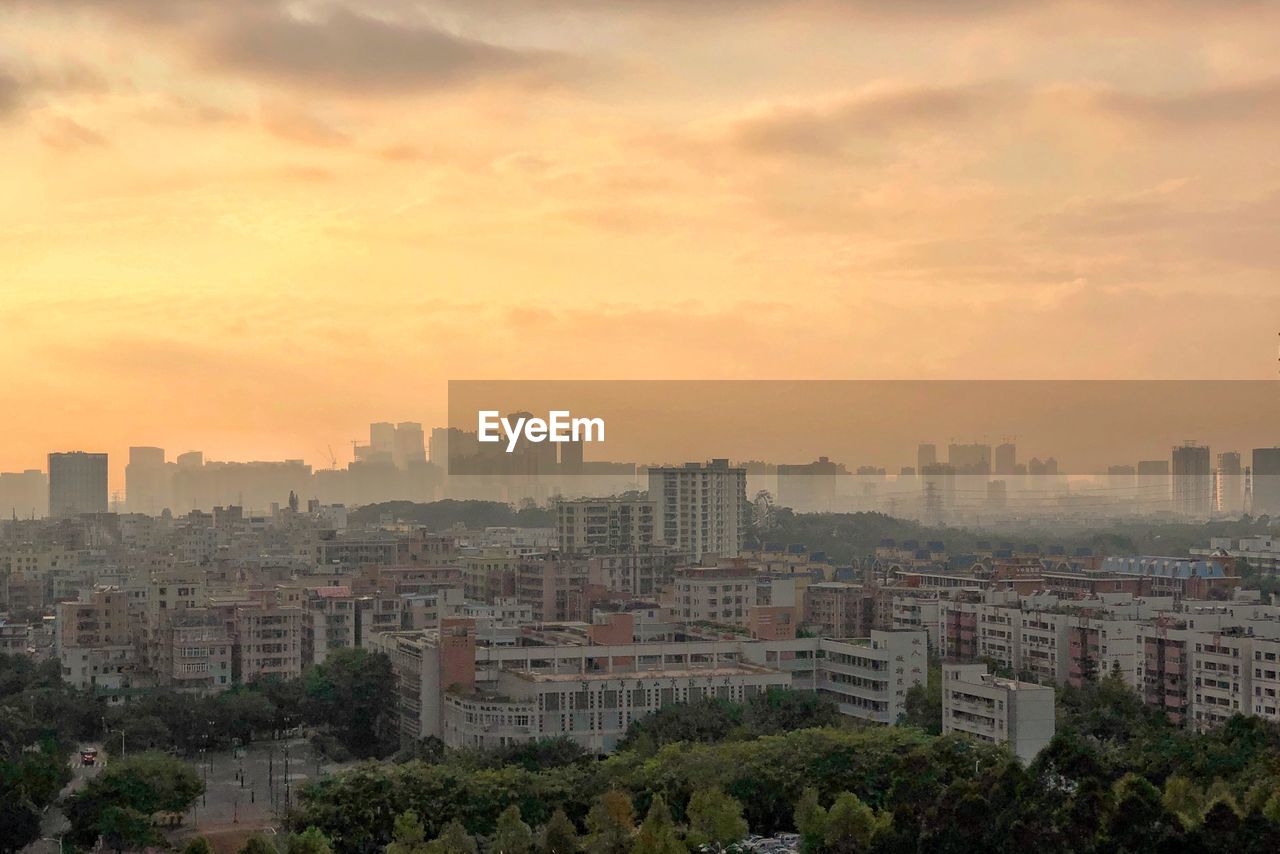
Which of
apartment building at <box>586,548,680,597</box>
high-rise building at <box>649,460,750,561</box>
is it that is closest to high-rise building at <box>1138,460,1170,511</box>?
high-rise building at <box>649,460,750,561</box>

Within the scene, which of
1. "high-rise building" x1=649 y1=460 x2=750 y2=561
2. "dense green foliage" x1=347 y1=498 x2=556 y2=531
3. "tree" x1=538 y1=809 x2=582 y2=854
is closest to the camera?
Answer: "tree" x1=538 y1=809 x2=582 y2=854

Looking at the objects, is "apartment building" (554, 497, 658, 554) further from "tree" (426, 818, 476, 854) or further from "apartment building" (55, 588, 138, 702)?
"tree" (426, 818, 476, 854)

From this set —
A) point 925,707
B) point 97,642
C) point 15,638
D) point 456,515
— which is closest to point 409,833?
point 925,707

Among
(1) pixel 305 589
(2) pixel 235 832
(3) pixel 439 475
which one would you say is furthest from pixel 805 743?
(3) pixel 439 475

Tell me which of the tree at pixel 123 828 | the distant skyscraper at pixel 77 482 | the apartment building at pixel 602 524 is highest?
the distant skyscraper at pixel 77 482

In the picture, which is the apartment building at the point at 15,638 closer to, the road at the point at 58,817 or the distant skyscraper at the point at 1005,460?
the road at the point at 58,817

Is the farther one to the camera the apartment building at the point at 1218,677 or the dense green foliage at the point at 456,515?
the dense green foliage at the point at 456,515

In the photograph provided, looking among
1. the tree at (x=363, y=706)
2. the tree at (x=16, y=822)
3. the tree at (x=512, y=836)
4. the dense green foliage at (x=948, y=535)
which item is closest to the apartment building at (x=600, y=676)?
the tree at (x=363, y=706)

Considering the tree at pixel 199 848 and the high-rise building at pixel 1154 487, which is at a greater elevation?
the high-rise building at pixel 1154 487
